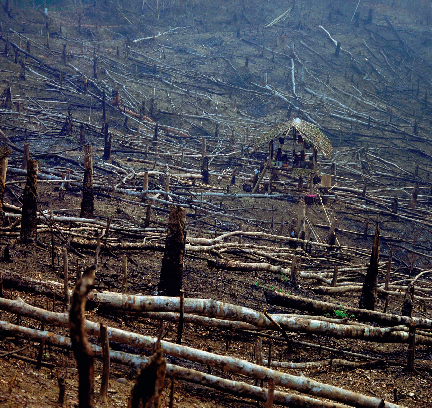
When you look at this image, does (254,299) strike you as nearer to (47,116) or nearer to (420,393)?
(420,393)

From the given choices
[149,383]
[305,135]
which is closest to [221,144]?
[305,135]

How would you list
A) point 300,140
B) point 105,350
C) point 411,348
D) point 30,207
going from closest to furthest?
point 105,350
point 411,348
point 30,207
point 300,140

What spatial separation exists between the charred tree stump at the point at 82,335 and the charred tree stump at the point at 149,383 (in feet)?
1.13

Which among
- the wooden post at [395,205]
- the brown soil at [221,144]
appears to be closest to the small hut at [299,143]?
the brown soil at [221,144]

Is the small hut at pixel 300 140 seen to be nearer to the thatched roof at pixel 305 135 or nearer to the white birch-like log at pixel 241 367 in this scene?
the thatched roof at pixel 305 135

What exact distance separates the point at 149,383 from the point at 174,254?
5946 millimetres

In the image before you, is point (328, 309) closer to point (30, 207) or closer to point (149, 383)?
point (149, 383)

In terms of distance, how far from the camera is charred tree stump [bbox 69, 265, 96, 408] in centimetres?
286

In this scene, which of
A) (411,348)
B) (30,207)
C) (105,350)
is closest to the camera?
(105,350)

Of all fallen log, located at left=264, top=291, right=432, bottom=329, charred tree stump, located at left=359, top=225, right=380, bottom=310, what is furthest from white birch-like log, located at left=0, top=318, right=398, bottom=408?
charred tree stump, located at left=359, top=225, right=380, bottom=310

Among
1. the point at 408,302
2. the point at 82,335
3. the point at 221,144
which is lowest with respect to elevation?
the point at 408,302

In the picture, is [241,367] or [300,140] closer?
[241,367]

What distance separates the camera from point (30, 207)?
35.1 ft

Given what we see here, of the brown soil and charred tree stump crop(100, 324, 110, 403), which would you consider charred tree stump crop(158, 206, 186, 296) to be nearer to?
the brown soil
